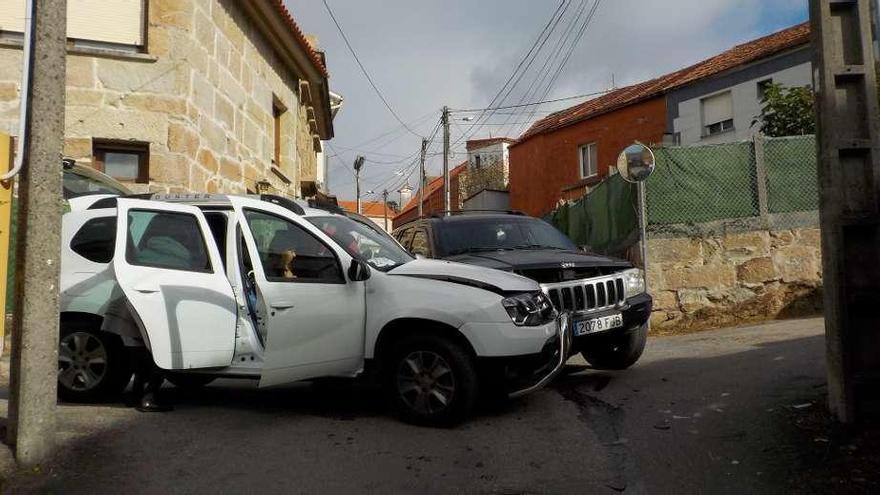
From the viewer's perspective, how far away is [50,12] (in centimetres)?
419

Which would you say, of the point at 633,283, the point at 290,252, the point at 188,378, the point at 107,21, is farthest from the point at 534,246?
the point at 107,21

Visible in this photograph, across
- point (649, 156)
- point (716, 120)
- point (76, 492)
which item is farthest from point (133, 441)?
point (716, 120)

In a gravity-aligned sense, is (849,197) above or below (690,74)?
below

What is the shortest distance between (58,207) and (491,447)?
10.2ft

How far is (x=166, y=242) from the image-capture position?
5.60 meters

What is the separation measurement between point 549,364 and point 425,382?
36.9 inches

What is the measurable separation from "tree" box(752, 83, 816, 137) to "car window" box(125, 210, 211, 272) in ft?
38.5

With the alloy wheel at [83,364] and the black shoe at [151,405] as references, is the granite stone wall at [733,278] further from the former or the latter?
the alloy wheel at [83,364]

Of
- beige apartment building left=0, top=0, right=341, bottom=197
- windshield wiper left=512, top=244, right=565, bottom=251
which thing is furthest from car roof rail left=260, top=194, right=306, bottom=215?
beige apartment building left=0, top=0, right=341, bottom=197

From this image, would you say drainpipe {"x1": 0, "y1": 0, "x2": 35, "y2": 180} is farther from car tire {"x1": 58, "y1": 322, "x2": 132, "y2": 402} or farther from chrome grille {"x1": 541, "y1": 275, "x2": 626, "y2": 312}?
chrome grille {"x1": 541, "y1": 275, "x2": 626, "y2": 312}

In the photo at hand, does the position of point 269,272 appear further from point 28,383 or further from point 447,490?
point 447,490

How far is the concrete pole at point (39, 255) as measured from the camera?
4.07 meters

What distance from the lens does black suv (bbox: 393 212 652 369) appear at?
620cm

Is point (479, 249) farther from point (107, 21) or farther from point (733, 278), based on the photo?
point (107, 21)
